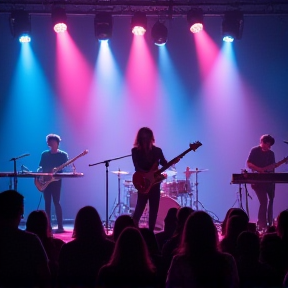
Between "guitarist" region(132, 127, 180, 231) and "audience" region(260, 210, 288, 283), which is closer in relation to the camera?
"audience" region(260, 210, 288, 283)

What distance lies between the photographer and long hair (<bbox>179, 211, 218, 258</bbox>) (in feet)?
9.87

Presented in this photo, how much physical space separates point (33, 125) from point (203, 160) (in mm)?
4965

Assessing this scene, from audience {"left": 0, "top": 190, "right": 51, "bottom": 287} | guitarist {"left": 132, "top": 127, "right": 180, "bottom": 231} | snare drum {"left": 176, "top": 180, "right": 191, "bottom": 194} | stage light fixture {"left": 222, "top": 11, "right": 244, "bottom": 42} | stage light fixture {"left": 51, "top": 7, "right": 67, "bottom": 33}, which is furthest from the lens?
stage light fixture {"left": 222, "top": 11, "right": 244, "bottom": 42}

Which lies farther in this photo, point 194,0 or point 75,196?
point 75,196

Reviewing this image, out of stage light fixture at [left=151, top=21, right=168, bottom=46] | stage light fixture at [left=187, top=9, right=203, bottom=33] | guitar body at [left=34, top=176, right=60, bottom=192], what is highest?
stage light fixture at [left=187, top=9, right=203, bottom=33]

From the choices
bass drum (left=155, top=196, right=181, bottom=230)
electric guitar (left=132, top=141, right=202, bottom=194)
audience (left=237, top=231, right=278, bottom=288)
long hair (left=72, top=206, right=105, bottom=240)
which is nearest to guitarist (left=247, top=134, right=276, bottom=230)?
bass drum (left=155, top=196, right=181, bottom=230)

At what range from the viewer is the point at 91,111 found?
12.6 meters

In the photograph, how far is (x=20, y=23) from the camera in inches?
428

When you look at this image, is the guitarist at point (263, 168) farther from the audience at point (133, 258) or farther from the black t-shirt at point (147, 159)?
the audience at point (133, 258)

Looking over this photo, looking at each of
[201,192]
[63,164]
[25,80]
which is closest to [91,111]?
[25,80]

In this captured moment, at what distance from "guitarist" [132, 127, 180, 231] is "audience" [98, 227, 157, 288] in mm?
4015

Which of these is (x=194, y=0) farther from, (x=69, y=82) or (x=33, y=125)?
(x=33, y=125)

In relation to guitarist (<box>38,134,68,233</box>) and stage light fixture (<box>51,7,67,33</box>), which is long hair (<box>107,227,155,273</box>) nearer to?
guitarist (<box>38,134,68,233</box>)

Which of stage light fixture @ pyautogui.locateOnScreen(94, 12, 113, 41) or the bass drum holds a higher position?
stage light fixture @ pyautogui.locateOnScreen(94, 12, 113, 41)
